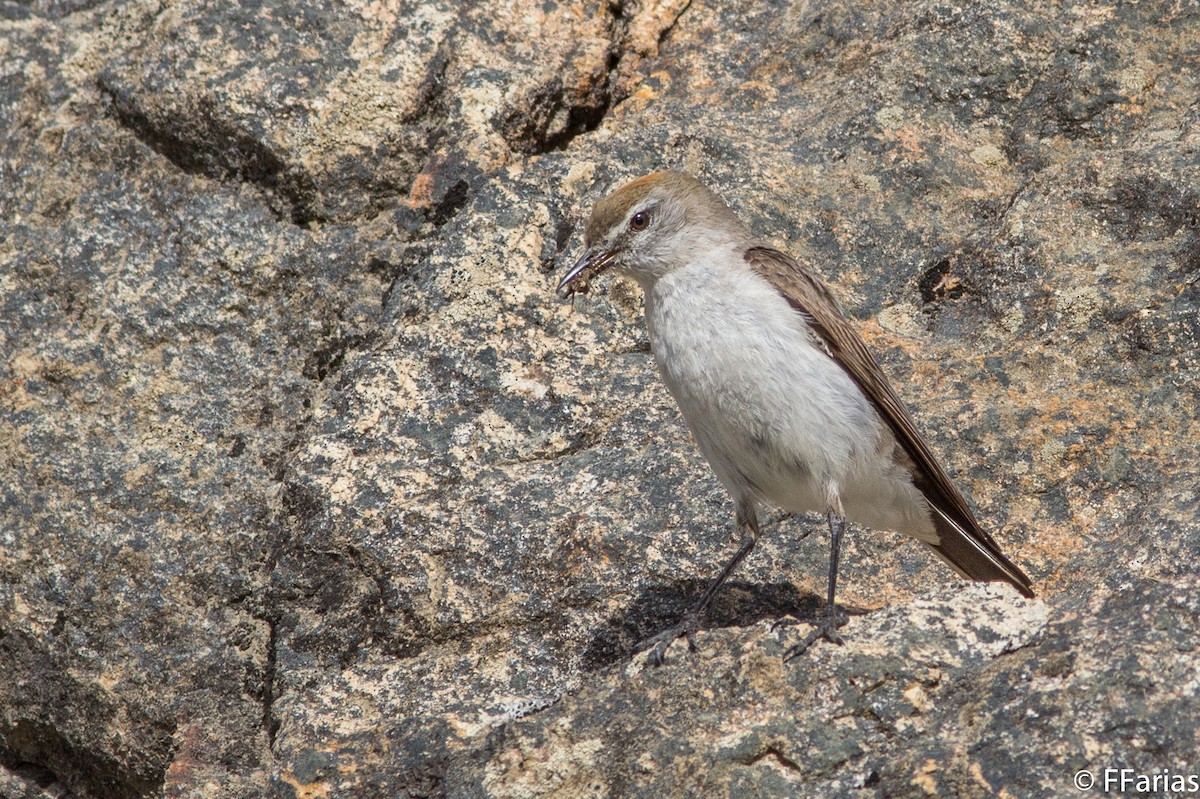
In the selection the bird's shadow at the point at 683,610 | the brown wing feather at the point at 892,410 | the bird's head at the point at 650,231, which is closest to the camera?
the bird's shadow at the point at 683,610

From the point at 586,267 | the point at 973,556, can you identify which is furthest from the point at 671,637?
the point at 586,267

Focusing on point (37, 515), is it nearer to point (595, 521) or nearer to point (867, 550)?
point (595, 521)

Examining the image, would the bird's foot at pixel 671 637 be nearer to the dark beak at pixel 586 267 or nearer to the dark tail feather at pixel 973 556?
the dark tail feather at pixel 973 556

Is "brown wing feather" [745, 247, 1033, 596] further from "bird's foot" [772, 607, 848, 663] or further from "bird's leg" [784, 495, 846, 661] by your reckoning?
A: "bird's foot" [772, 607, 848, 663]

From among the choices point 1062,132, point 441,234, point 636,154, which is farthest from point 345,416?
point 1062,132

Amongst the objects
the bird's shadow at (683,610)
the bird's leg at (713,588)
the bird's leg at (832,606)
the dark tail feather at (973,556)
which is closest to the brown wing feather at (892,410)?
the dark tail feather at (973,556)

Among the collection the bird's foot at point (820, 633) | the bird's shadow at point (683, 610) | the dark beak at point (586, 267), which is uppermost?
the dark beak at point (586, 267)

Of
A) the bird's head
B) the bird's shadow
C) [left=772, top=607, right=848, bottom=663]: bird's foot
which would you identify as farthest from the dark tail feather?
the bird's head

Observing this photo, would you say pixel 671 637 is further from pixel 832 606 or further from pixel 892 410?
pixel 892 410
